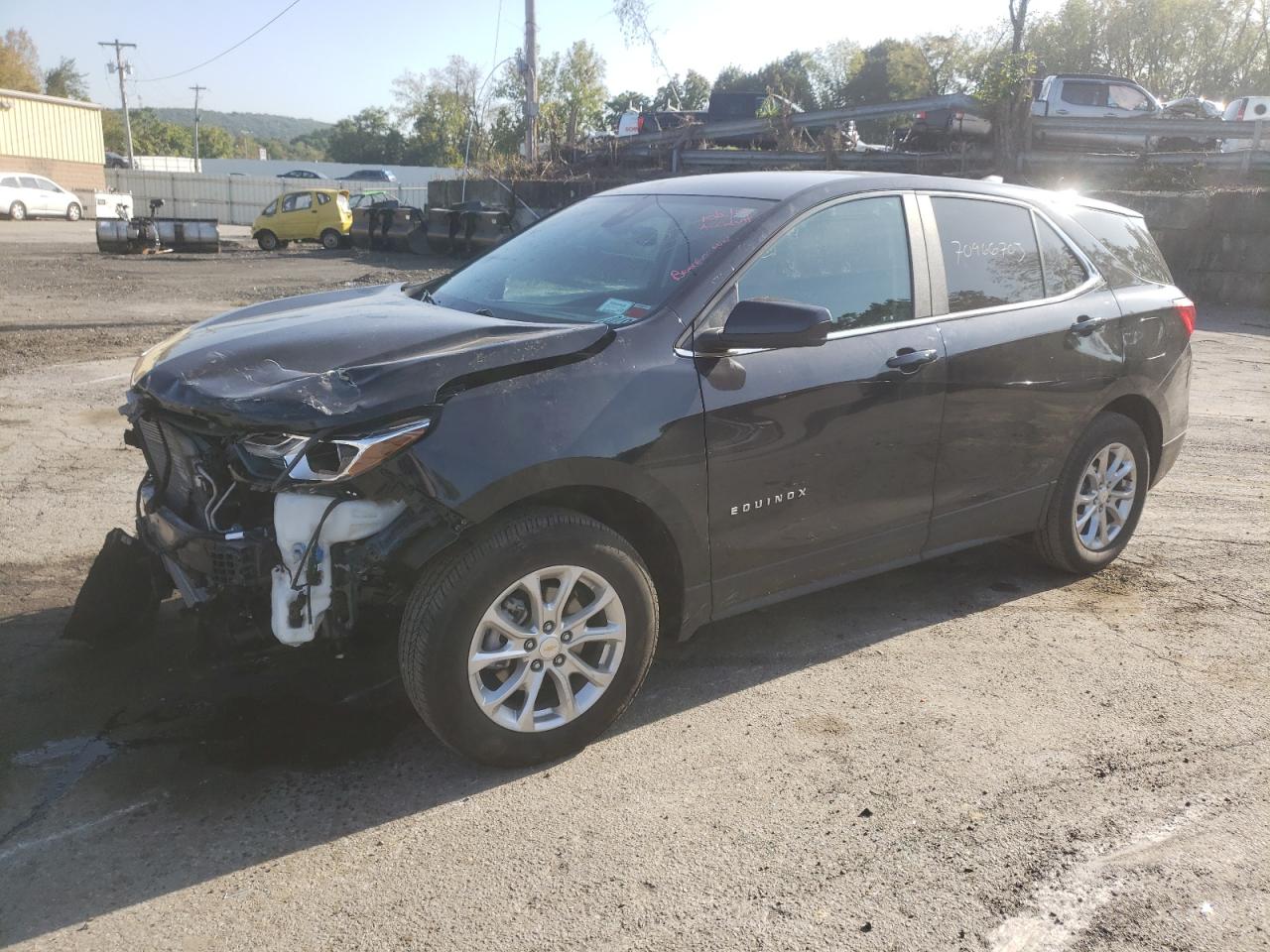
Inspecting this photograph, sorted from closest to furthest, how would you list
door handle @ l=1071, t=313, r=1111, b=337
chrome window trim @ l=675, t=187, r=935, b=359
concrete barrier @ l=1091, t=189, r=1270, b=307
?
1. chrome window trim @ l=675, t=187, r=935, b=359
2. door handle @ l=1071, t=313, r=1111, b=337
3. concrete barrier @ l=1091, t=189, r=1270, b=307

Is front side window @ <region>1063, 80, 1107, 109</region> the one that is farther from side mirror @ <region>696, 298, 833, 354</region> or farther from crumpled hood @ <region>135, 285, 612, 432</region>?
crumpled hood @ <region>135, 285, 612, 432</region>

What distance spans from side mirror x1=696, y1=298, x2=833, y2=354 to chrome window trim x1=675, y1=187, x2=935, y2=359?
0.05 meters

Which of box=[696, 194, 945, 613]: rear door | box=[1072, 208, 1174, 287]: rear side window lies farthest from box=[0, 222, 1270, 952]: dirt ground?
box=[1072, 208, 1174, 287]: rear side window

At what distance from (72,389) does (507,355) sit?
711cm

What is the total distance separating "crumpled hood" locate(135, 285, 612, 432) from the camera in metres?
2.99

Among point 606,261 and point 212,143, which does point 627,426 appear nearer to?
point 606,261

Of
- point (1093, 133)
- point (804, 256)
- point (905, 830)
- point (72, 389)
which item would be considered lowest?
point (905, 830)

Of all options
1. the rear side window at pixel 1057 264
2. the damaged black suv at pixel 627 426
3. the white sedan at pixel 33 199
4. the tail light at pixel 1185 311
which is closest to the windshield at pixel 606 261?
the damaged black suv at pixel 627 426

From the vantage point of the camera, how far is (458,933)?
2.54m

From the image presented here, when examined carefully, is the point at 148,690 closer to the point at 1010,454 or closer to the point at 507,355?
the point at 507,355

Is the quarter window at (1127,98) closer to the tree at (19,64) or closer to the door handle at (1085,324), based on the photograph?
the door handle at (1085,324)

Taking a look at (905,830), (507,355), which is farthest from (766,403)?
(905,830)

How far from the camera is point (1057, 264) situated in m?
4.77

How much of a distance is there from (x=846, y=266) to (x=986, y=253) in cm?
87
